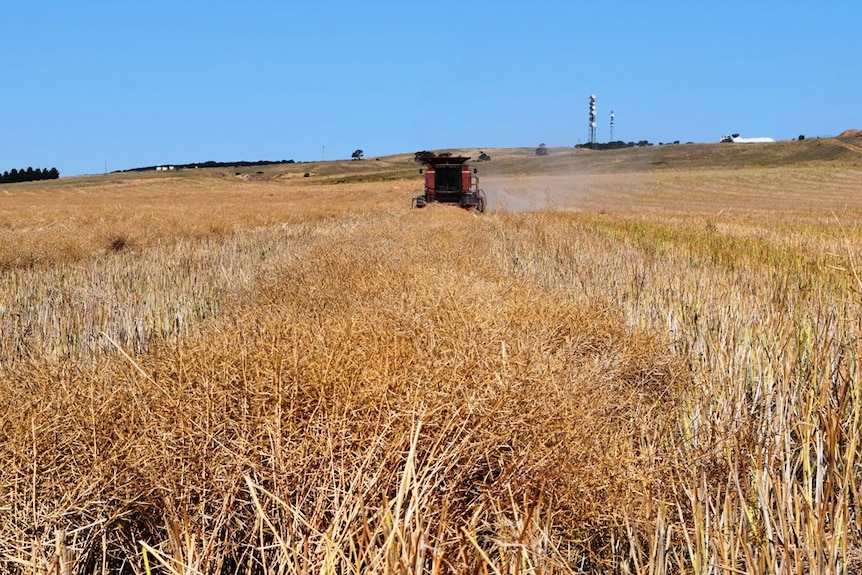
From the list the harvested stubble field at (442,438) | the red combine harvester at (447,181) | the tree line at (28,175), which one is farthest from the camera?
the tree line at (28,175)

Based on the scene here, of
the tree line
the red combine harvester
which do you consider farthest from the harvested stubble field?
the tree line

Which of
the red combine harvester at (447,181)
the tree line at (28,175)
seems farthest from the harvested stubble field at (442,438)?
the tree line at (28,175)

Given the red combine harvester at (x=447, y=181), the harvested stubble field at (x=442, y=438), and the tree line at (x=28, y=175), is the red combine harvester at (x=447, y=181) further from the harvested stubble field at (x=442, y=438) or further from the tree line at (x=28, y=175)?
the tree line at (x=28, y=175)

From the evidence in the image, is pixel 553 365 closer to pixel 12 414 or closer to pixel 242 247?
pixel 12 414

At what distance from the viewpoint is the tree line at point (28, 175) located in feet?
288

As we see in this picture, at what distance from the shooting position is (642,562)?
6.95ft

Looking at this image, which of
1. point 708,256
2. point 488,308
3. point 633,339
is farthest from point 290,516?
point 708,256

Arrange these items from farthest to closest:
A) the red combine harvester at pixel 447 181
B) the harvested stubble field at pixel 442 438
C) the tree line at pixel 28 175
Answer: the tree line at pixel 28 175, the red combine harvester at pixel 447 181, the harvested stubble field at pixel 442 438

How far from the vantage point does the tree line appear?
87750mm

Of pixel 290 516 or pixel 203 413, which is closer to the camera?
pixel 290 516

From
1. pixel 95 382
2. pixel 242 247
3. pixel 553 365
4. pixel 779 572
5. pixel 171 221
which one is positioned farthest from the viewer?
pixel 171 221

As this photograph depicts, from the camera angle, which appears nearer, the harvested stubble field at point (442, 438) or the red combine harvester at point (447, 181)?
the harvested stubble field at point (442, 438)

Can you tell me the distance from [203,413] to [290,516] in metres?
0.52

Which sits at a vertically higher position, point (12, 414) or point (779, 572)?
point (12, 414)
